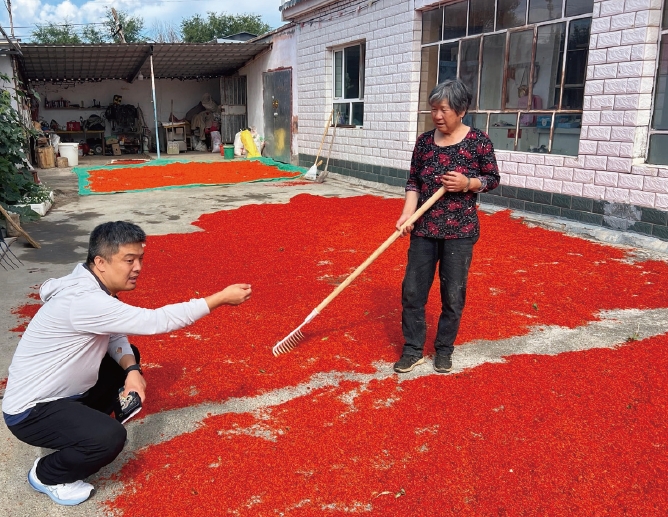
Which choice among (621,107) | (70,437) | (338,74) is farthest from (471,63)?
(70,437)

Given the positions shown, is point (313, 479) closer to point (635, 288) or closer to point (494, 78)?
point (635, 288)

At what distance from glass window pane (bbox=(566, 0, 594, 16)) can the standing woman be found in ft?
15.8

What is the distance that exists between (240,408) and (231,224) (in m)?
4.82

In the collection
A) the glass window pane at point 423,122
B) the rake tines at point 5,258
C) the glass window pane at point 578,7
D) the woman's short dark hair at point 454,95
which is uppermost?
the glass window pane at point 578,7

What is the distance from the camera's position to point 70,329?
7.18 feet

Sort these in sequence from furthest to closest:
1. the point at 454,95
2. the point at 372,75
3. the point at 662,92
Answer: the point at 372,75
the point at 662,92
the point at 454,95

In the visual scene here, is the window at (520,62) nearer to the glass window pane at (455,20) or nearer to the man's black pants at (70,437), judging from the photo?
the glass window pane at (455,20)

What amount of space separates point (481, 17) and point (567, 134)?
251 centimetres

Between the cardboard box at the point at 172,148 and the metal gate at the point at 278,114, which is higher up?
the metal gate at the point at 278,114

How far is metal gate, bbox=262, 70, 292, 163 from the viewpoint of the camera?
47.7 ft

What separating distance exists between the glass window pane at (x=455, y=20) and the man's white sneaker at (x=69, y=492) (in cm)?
844

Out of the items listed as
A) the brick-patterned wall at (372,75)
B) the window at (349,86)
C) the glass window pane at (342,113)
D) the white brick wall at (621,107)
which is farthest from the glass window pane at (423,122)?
the white brick wall at (621,107)

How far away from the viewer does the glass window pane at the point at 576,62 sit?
6863 mm

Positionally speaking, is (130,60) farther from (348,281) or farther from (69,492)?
(69,492)
